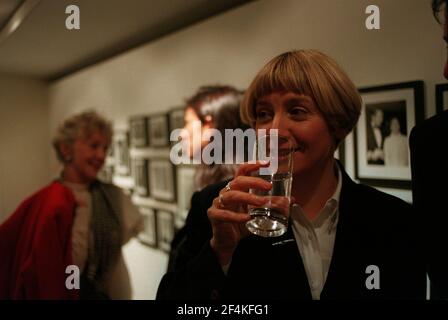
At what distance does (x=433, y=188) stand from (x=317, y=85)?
0.32 meters

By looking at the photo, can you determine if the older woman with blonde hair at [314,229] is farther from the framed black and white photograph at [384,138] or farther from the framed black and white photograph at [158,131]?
the framed black and white photograph at [158,131]

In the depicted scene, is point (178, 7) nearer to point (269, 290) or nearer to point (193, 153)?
Result: point (193, 153)

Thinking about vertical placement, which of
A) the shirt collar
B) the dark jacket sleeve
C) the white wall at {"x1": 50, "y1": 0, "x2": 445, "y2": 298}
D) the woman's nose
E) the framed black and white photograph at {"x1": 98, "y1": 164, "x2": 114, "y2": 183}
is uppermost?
the white wall at {"x1": 50, "y1": 0, "x2": 445, "y2": 298}

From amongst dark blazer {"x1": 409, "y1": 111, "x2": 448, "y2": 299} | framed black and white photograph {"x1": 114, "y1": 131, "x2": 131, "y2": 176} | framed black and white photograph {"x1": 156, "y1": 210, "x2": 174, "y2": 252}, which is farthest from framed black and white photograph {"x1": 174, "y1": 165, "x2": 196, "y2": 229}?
dark blazer {"x1": 409, "y1": 111, "x2": 448, "y2": 299}

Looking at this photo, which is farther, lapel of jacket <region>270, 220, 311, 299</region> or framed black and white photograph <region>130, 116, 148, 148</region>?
framed black and white photograph <region>130, 116, 148, 148</region>

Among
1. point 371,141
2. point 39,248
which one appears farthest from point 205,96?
point 39,248

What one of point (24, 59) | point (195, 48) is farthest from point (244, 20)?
point (24, 59)

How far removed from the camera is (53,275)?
90 centimetres

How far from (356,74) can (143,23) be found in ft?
1.67

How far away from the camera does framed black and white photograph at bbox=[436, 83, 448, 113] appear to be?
2.52 ft

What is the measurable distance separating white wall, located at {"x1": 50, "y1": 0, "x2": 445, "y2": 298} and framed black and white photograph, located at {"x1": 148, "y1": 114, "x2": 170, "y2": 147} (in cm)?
3

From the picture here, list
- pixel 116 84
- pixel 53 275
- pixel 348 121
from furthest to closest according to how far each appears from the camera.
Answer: pixel 116 84, pixel 53 275, pixel 348 121

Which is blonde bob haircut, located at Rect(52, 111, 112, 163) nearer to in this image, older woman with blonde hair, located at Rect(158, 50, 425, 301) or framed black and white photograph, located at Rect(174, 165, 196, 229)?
framed black and white photograph, located at Rect(174, 165, 196, 229)
